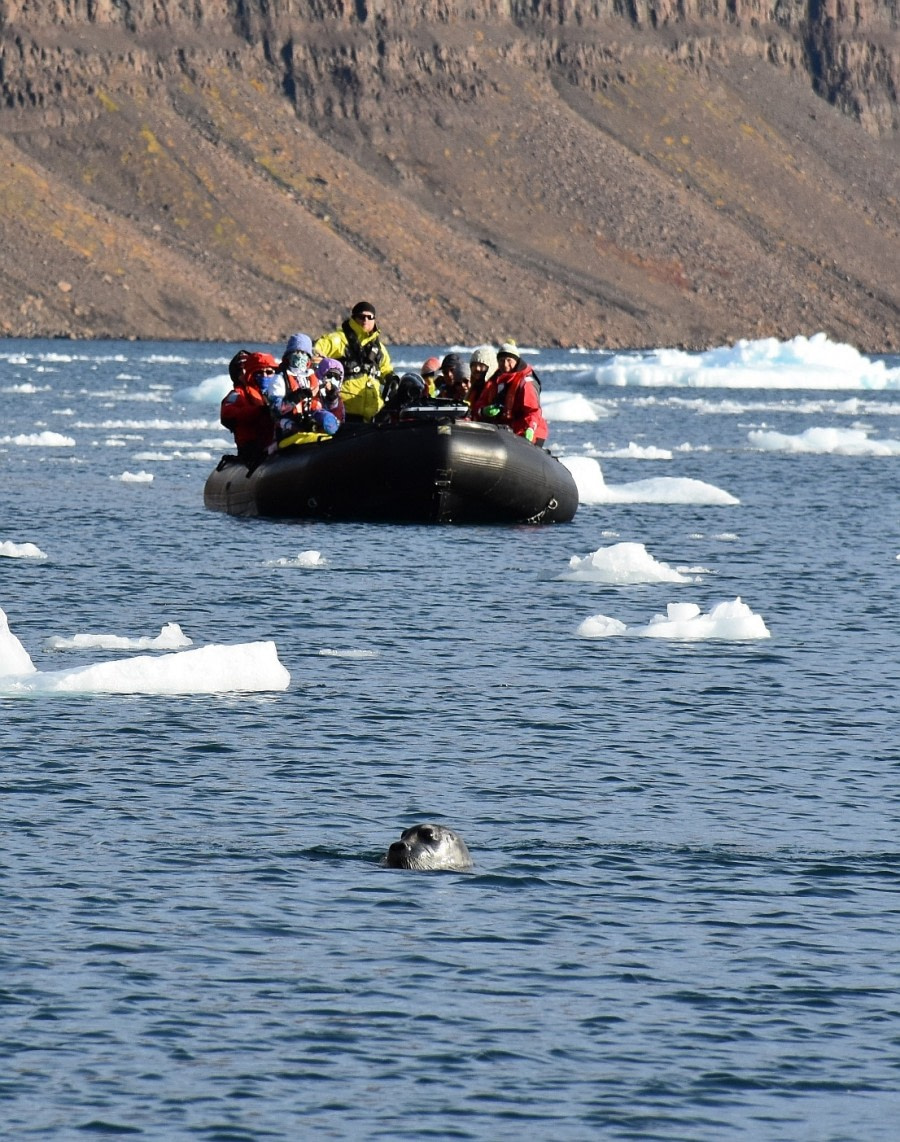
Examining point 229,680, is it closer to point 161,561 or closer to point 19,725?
point 19,725

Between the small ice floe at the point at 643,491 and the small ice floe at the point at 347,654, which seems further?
the small ice floe at the point at 643,491

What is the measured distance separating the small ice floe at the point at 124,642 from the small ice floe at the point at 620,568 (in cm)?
687

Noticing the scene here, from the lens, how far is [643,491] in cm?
3491

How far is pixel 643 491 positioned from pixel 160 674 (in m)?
19.2

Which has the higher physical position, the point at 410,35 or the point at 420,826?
the point at 410,35

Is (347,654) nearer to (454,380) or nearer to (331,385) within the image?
(331,385)

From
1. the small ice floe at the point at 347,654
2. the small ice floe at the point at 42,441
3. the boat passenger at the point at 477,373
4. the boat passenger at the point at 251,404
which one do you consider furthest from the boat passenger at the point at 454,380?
the small ice floe at the point at 42,441

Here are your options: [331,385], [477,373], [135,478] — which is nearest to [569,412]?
[135,478]

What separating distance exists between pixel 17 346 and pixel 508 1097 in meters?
128

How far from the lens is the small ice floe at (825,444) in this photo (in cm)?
5134

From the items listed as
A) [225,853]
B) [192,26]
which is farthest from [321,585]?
[192,26]

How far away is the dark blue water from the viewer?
8961 millimetres

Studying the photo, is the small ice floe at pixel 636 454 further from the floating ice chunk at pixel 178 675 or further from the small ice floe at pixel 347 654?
the floating ice chunk at pixel 178 675

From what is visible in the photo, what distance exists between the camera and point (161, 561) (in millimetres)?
25406
